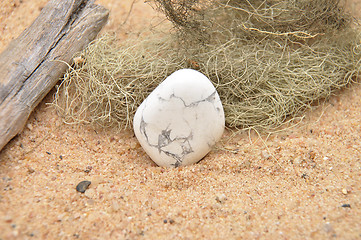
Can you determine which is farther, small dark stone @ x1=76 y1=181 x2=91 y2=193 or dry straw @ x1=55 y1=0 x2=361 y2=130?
dry straw @ x1=55 y1=0 x2=361 y2=130

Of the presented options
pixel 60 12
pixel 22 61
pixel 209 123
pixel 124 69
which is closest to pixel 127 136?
pixel 124 69

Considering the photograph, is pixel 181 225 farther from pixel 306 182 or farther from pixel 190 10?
pixel 190 10

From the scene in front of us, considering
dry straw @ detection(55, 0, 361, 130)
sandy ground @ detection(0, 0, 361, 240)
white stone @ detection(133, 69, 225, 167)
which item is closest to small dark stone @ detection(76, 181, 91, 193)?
sandy ground @ detection(0, 0, 361, 240)

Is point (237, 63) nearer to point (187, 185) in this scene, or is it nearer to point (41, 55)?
point (187, 185)

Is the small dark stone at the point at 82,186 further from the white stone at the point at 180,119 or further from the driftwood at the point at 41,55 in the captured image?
the driftwood at the point at 41,55

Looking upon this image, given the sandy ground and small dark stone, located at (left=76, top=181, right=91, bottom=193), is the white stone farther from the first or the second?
small dark stone, located at (left=76, top=181, right=91, bottom=193)

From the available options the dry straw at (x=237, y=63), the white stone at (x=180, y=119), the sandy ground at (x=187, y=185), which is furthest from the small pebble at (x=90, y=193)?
the dry straw at (x=237, y=63)

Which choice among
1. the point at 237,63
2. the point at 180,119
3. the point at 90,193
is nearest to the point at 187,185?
the point at 180,119
